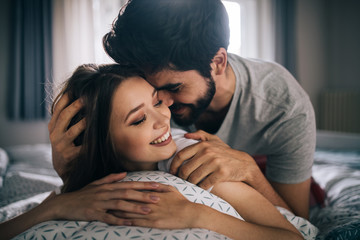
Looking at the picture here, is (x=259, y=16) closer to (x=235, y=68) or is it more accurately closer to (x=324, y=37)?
(x=324, y=37)

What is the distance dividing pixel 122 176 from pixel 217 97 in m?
0.76

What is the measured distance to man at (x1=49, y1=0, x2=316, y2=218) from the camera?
1027 mm

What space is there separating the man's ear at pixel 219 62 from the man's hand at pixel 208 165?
0.43 m

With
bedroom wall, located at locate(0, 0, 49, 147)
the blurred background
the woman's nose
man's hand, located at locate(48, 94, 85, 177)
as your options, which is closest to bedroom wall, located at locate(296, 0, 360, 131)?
the blurred background

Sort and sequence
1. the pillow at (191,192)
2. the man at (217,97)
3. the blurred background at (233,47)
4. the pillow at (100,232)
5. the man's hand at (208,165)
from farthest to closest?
1. the blurred background at (233,47)
2. the man at (217,97)
3. the man's hand at (208,165)
4. the pillow at (191,192)
5. the pillow at (100,232)

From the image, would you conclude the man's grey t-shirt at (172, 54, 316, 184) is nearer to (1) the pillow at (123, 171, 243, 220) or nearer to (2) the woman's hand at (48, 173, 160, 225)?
(1) the pillow at (123, 171, 243, 220)

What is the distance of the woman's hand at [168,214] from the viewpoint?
659mm

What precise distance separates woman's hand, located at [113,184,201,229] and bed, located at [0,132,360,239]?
0.02m

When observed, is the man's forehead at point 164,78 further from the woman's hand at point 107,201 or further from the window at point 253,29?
the window at point 253,29

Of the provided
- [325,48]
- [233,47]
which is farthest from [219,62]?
[325,48]

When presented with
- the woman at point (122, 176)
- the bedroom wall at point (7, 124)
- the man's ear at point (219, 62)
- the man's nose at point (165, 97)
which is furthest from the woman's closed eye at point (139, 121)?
the bedroom wall at point (7, 124)

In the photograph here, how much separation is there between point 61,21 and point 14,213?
9.04 feet

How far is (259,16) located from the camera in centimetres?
414

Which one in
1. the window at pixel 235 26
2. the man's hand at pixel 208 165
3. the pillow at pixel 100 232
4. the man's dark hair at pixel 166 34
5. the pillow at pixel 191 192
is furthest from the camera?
the window at pixel 235 26
